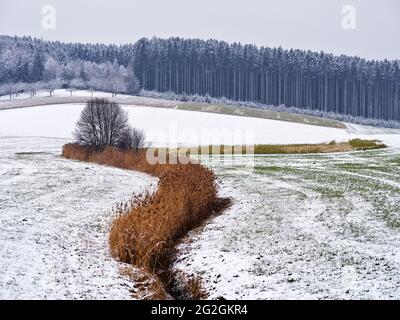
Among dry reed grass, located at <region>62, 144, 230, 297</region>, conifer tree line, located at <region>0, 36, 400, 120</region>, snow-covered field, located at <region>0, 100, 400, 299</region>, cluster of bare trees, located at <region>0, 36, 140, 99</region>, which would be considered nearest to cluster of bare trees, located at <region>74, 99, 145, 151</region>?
snow-covered field, located at <region>0, 100, 400, 299</region>

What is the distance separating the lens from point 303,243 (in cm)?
1383

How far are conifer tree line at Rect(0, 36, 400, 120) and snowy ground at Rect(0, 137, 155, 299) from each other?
→ 140 metres

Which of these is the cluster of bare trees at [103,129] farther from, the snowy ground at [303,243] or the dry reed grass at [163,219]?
the snowy ground at [303,243]

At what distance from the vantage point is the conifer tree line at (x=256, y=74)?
167 metres

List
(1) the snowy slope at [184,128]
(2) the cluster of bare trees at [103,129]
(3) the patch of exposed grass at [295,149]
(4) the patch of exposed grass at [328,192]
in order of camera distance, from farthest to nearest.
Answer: (1) the snowy slope at [184,128], (2) the cluster of bare trees at [103,129], (3) the patch of exposed grass at [295,149], (4) the patch of exposed grass at [328,192]

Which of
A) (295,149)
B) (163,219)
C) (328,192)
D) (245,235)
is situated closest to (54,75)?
(295,149)

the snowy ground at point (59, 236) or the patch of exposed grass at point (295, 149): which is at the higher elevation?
the patch of exposed grass at point (295, 149)

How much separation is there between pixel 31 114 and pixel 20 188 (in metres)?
86.6

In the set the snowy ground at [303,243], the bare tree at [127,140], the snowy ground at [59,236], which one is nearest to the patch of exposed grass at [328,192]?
the snowy ground at [303,243]

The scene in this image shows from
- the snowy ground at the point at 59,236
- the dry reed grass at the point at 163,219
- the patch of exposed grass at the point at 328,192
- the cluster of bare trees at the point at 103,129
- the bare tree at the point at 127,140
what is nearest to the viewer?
the snowy ground at the point at 59,236

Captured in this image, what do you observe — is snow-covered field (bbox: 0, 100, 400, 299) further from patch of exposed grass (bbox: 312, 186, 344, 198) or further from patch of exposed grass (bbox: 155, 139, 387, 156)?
patch of exposed grass (bbox: 155, 139, 387, 156)

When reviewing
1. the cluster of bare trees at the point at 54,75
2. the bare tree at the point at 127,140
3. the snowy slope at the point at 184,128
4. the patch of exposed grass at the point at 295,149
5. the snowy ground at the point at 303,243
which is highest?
the cluster of bare trees at the point at 54,75

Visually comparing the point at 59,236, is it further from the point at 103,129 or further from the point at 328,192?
the point at 103,129

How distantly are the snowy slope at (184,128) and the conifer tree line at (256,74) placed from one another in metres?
58.0
